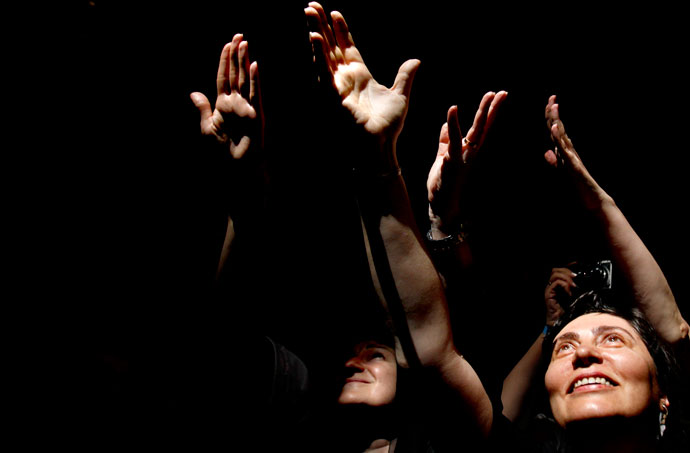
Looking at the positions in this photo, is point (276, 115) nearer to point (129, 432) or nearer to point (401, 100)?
point (401, 100)

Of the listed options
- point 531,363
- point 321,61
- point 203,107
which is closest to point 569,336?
point 531,363

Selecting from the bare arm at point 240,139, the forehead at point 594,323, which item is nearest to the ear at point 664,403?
the forehead at point 594,323

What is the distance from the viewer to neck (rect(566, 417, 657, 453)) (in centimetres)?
142

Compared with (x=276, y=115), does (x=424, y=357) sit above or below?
below

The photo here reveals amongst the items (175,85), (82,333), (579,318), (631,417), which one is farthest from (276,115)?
(631,417)

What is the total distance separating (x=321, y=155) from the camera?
2.38m

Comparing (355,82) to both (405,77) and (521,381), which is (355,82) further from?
(521,381)

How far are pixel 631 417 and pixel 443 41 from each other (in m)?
1.76

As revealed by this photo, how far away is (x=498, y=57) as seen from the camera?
2.42 m

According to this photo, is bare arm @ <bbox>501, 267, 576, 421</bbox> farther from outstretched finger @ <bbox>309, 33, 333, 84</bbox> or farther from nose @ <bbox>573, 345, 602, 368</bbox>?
outstretched finger @ <bbox>309, 33, 333, 84</bbox>

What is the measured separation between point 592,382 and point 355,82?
3.69 feet

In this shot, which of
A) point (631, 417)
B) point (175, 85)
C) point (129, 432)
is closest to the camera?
point (129, 432)

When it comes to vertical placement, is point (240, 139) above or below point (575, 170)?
above

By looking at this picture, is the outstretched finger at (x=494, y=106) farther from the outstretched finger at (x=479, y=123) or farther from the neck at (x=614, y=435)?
the neck at (x=614, y=435)
